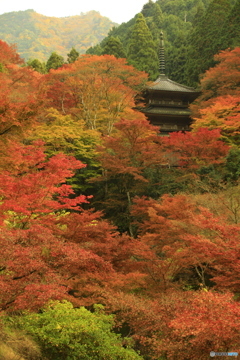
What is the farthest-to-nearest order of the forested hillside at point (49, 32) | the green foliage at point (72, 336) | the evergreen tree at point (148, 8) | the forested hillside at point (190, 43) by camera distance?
the forested hillside at point (49, 32) < the evergreen tree at point (148, 8) < the forested hillside at point (190, 43) < the green foliage at point (72, 336)

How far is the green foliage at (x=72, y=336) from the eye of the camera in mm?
5922

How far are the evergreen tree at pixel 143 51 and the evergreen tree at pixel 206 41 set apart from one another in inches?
146

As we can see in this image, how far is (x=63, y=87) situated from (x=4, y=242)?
1782 centimetres

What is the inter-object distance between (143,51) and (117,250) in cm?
2889

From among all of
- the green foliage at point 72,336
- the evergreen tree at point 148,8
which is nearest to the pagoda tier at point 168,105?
the green foliage at point 72,336

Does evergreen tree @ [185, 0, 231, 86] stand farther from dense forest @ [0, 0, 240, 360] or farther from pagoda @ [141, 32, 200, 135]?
dense forest @ [0, 0, 240, 360]

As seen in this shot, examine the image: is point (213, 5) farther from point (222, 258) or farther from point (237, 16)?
point (222, 258)

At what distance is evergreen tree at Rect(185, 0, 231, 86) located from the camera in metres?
29.6

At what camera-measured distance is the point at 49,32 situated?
78250mm

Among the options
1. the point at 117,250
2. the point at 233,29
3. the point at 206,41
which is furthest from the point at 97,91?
the point at 117,250

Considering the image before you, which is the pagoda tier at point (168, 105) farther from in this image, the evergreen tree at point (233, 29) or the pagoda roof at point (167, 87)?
the evergreen tree at point (233, 29)

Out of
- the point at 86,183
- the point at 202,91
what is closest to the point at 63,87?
the point at 86,183

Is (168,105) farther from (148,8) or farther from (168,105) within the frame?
(148,8)

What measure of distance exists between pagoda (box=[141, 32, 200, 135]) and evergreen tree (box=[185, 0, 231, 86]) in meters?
4.72
